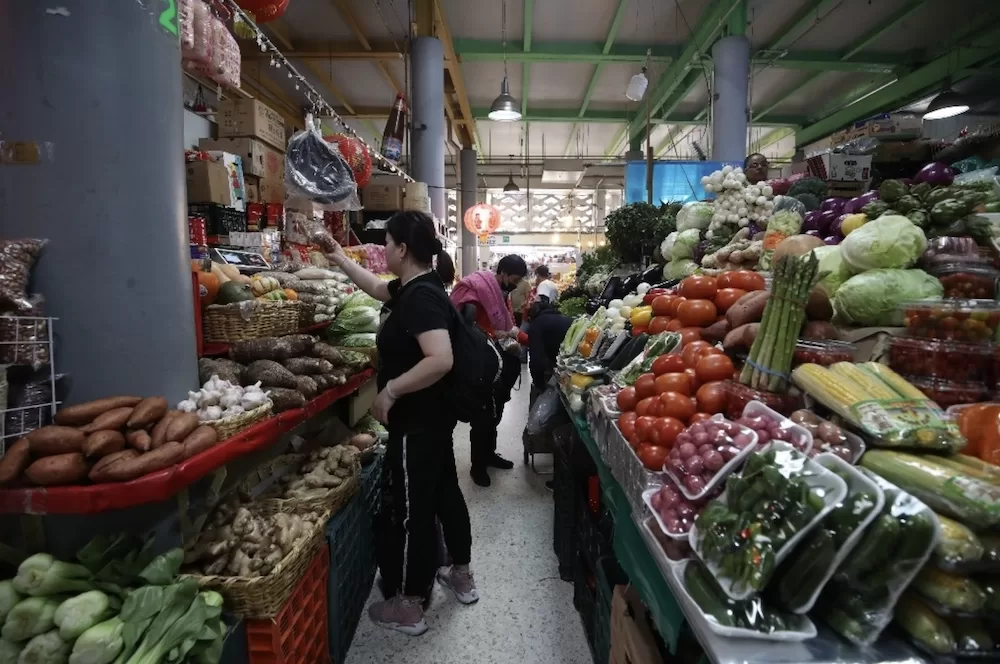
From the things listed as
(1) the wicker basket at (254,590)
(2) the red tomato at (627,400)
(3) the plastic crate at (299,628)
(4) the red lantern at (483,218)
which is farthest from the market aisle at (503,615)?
(4) the red lantern at (483,218)

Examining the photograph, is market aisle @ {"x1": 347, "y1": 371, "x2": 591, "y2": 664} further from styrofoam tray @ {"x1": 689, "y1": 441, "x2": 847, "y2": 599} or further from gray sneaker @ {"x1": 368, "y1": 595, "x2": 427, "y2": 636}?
styrofoam tray @ {"x1": 689, "y1": 441, "x2": 847, "y2": 599}

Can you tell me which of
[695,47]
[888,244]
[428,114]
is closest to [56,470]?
[888,244]

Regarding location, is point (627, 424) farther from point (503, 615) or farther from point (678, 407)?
point (503, 615)

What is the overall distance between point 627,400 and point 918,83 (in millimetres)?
11273

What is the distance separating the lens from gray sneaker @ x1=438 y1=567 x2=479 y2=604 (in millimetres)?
2645

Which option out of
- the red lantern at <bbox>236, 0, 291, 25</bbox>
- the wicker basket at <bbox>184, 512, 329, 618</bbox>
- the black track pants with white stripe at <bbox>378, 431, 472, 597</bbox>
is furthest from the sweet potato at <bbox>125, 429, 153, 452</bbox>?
the red lantern at <bbox>236, 0, 291, 25</bbox>

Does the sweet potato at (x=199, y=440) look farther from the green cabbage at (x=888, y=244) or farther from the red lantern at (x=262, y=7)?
the red lantern at (x=262, y=7)

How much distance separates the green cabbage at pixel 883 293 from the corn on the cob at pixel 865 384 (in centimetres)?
46

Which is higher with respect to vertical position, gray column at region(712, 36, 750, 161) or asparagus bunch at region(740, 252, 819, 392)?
gray column at region(712, 36, 750, 161)

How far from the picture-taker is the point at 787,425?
1.20 metres

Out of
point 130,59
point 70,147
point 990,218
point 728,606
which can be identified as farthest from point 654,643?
point 130,59

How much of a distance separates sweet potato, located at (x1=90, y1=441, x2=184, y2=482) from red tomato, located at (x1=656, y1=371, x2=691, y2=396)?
1448 millimetres

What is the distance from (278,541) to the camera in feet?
6.03

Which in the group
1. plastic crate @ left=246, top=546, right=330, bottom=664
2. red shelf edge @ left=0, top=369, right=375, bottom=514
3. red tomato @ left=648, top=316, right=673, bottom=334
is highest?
red tomato @ left=648, top=316, right=673, bottom=334
